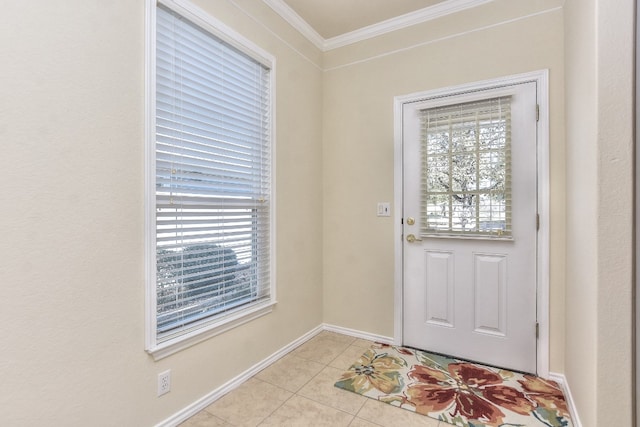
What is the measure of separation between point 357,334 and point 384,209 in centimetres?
115

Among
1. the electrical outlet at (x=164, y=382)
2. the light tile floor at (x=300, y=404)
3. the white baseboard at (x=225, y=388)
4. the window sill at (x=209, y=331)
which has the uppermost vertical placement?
the window sill at (x=209, y=331)

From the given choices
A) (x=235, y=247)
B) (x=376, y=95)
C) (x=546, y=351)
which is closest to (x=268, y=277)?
(x=235, y=247)

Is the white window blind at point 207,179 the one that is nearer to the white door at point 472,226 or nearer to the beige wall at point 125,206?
the beige wall at point 125,206

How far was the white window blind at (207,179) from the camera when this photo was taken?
66.9 inches

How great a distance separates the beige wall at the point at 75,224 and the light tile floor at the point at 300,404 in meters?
0.26

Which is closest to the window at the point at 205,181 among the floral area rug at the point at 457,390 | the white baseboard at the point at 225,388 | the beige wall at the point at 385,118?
the white baseboard at the point at 225,388

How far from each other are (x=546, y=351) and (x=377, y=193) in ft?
5.33

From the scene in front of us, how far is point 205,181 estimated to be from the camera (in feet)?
6.24

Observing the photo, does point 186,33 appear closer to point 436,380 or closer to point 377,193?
point 377,193

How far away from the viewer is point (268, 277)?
2.42m

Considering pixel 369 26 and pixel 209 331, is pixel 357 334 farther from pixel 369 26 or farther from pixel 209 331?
pixel 369 26

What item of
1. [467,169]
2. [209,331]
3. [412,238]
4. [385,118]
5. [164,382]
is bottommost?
[164,382]

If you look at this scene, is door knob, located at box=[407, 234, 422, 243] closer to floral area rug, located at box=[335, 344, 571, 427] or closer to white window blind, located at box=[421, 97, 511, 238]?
white window blind, located at box=[421, 97, 511, 238]

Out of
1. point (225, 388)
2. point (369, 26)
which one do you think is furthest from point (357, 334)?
point (369, 26)
